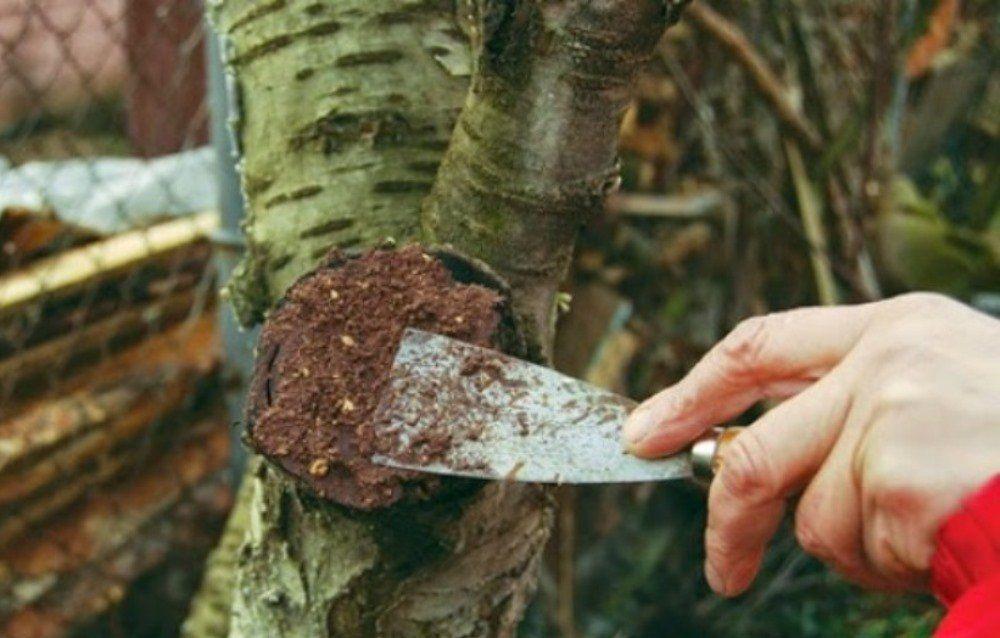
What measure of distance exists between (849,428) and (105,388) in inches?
74.4

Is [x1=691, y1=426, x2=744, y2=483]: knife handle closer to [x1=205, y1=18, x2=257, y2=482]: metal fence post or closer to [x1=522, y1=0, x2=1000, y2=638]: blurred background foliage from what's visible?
[x1=205, y1=18, x2=257, y2=482]: metal fence post

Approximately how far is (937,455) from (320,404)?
1.70ft

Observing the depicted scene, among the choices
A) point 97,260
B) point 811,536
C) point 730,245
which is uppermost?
point 811,536

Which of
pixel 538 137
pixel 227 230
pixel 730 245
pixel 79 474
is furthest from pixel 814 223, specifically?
pixel 538 137

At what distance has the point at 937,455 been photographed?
80cm

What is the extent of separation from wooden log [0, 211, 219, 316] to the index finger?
1.57 meters

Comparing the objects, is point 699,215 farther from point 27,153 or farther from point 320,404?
point 320,404

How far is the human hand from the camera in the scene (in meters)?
0.80

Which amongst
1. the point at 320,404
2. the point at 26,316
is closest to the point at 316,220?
the point at 320,404

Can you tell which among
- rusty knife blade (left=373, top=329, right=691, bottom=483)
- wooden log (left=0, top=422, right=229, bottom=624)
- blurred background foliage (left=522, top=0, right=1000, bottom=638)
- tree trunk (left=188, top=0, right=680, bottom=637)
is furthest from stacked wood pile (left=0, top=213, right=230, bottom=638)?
rusty knife blade (left=373, top=329, right=691, bottom=483)

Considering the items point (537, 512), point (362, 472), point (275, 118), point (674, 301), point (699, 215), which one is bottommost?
point (674, 301)

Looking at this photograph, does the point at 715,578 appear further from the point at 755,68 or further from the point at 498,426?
the point at 755,68

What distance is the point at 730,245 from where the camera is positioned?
3.32 m

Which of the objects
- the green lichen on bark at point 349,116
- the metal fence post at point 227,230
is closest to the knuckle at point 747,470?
the green lichen on bark at point 349,116
